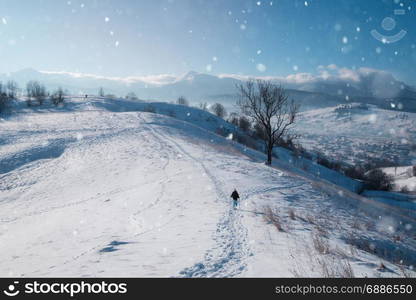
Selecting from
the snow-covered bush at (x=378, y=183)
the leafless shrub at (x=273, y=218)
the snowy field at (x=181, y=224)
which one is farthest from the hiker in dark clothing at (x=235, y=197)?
the snow-covered bush at (x=378, y=183)

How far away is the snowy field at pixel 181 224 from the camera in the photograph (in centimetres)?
648

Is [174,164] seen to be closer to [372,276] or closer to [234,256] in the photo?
[234,256]

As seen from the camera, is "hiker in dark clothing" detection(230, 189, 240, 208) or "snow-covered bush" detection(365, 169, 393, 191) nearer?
"hiker in dark clothing" detection(230, 189, 240, 208)

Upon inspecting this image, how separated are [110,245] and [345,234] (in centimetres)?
861

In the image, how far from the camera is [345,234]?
9.56m

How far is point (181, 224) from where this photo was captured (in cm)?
1049

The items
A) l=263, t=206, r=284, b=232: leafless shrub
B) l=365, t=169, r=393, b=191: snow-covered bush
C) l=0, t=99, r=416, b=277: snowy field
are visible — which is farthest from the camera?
l=365, t=169, r=393, b=191: snow-covered bush

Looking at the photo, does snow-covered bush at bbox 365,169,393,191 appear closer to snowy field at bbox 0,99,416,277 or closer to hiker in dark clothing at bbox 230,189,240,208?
snowy field at bbox 0,99,416,277

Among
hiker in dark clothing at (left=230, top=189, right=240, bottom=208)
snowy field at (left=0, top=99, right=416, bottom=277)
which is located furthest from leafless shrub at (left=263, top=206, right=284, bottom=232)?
hiker in dark clothing at (left=230, top=189, right=240, bottom=208)

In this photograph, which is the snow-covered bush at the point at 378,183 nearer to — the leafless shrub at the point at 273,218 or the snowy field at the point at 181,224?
the snowy field at the point at 181,224

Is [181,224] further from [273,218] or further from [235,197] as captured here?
[273,218]

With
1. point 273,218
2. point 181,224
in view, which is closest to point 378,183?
point 273,218

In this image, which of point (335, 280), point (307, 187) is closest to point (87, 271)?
point (335, 280)

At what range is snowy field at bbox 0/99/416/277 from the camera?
6.48 meters
